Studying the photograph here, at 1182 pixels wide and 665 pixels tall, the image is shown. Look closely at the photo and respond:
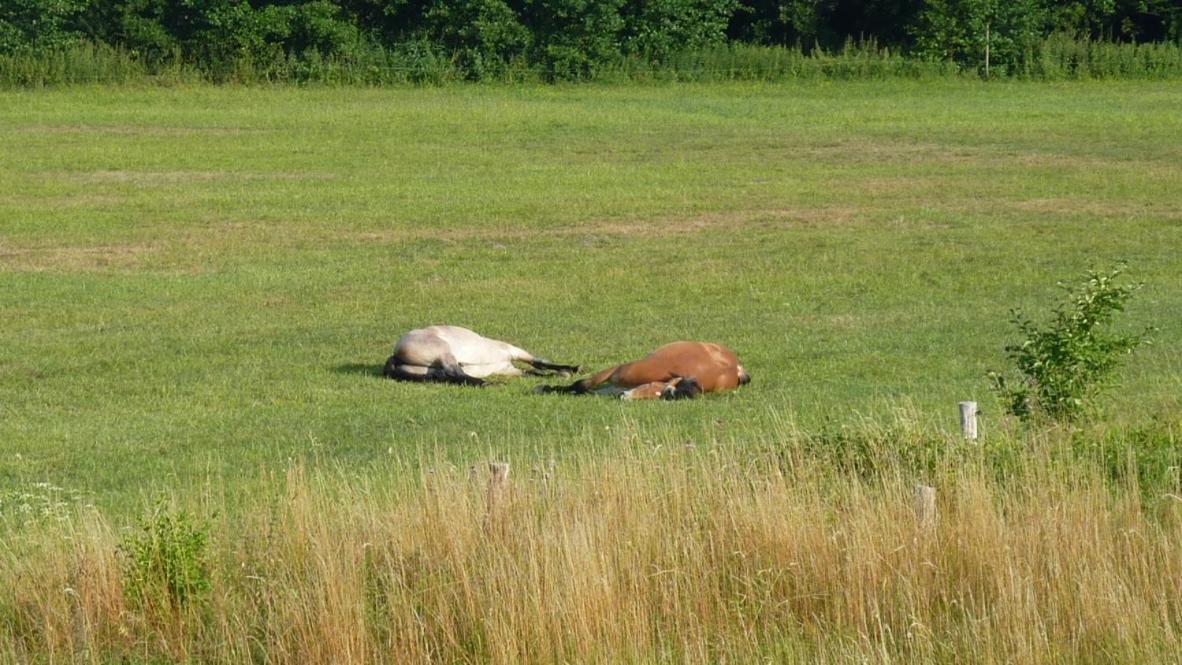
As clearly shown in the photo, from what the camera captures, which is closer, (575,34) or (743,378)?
(743,378)

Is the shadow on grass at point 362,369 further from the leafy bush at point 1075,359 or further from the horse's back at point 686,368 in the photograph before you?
the leafy bush at point 1075,359

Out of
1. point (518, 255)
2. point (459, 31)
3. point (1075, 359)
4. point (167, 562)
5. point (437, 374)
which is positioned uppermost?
point (459, 31)

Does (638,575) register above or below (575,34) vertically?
below

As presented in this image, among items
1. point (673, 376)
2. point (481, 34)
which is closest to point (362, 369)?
point (673, 376)

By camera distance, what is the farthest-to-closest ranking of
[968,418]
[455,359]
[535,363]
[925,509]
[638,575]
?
[535,363] < [455,359] < [968,418] < [925,509] < [638,575]

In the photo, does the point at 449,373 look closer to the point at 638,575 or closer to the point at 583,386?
the point at 583,386

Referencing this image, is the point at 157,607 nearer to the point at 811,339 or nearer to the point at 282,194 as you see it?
the point at 811,339

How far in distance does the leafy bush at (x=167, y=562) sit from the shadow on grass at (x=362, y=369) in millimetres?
6064

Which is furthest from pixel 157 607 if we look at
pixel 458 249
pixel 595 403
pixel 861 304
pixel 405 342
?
pixel 458 249

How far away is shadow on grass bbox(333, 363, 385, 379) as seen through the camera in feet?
48.2

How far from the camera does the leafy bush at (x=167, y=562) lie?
8359mm

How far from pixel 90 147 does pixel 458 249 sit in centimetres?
1404

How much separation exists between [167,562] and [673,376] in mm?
5690

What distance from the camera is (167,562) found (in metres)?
8.38
